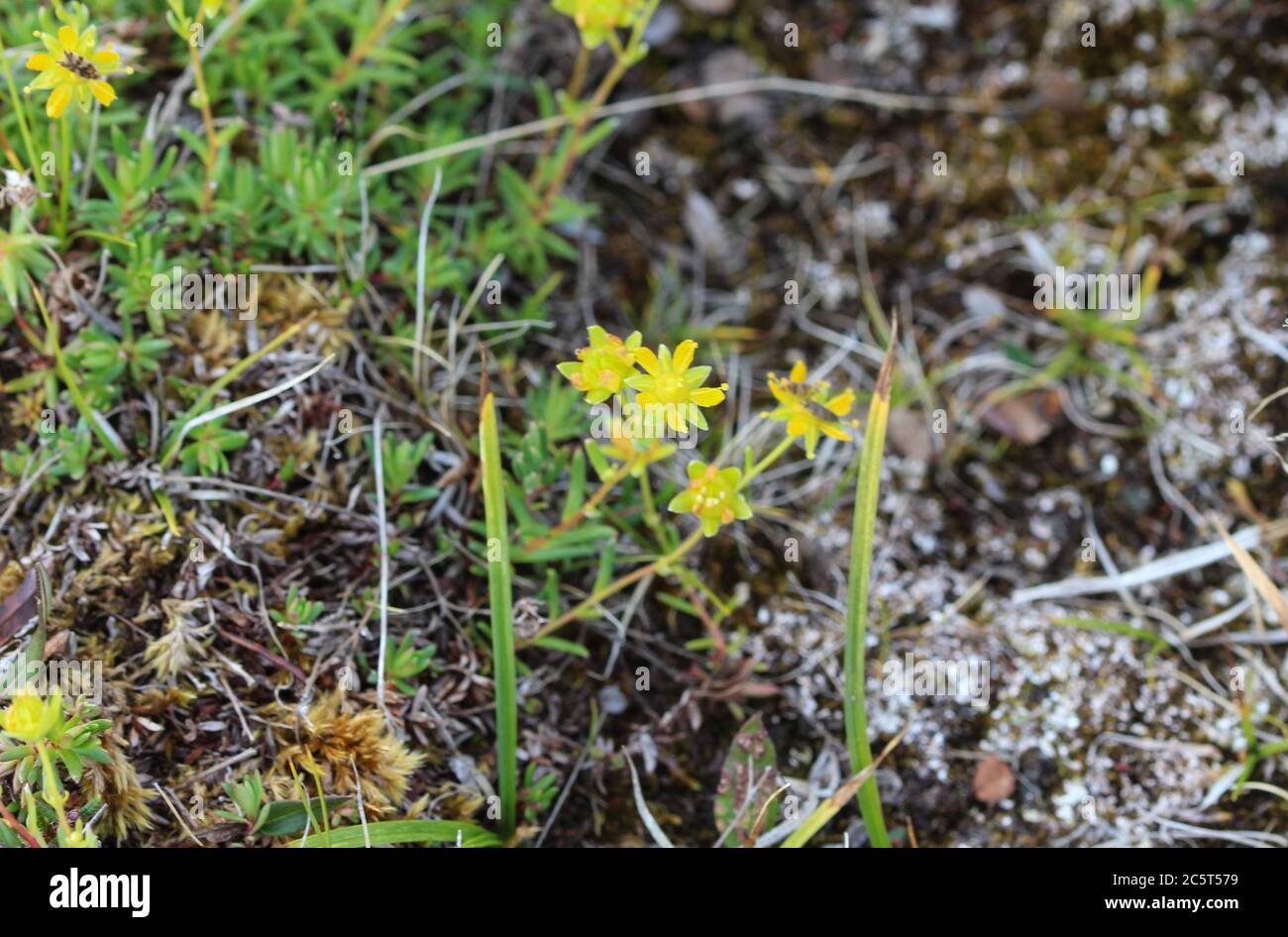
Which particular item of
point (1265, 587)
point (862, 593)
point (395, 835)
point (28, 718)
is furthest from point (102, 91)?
point (1265, 587)

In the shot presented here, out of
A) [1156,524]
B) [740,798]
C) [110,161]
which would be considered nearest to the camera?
[740,798]

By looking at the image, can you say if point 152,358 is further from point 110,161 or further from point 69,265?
point 110,161

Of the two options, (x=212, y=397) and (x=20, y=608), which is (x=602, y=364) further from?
(x=20, y=608)

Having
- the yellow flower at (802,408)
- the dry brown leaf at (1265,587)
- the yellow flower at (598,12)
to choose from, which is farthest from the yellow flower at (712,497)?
the dry brown leaf at (1265,587)

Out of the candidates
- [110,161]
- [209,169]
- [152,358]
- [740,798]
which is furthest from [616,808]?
[110,161]

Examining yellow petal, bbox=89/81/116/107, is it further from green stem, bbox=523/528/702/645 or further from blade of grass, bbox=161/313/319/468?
green stem, bbox=523/528/702/645

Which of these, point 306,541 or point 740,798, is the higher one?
point 306,541

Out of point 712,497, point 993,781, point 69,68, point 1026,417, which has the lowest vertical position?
point 993,781
